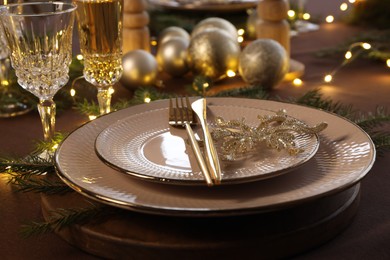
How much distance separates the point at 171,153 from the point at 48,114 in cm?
25

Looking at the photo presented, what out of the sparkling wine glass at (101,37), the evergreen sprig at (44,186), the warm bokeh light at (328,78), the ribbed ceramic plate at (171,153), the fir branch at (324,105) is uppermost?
the sparkling wine glass at (101,37)

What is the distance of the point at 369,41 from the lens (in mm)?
1491

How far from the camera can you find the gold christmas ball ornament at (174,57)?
1.30 m

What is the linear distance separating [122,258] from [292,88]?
767 millimetres

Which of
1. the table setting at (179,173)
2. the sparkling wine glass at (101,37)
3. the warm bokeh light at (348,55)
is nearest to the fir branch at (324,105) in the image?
the table setting at (179,173)

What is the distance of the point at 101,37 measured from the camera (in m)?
0.82

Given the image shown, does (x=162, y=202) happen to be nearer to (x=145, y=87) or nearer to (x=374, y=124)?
(x=374, y=124)

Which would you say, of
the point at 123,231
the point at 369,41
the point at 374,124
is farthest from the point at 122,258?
the point at 369,41

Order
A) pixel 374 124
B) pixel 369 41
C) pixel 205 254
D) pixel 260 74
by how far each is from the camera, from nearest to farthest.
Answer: pixel 205 254 < pixel 374 124 < pixel 260 74 < pixel 369 41

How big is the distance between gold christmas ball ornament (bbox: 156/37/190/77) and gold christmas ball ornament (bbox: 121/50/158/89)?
0.26 ft

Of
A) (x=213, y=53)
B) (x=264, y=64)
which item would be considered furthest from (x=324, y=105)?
(x=213, y=53)

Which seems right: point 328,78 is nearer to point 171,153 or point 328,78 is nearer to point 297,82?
point 297,82

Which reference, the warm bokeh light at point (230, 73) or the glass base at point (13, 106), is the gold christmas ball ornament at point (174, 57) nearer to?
the warm bokeh light at point (230, 73)

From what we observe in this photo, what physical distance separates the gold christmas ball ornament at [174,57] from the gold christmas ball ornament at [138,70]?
0.26ft
